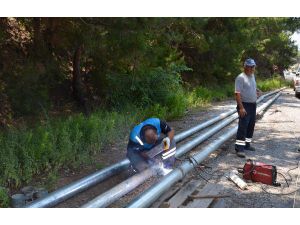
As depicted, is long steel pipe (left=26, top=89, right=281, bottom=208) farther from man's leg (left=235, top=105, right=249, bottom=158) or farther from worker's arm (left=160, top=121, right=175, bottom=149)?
man's leg (left=235, top=105, right=249, bottom=158)

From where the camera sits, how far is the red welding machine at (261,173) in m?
5.43

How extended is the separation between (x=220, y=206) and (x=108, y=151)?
10.1 feet

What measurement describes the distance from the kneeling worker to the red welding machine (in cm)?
112

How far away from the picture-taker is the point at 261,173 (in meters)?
5.48

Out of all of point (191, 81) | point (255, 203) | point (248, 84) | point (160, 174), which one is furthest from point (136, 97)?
point (191, 81)

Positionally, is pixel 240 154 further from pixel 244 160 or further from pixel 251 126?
pixel 251 126

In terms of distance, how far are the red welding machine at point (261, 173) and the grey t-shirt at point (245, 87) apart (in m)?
1.65

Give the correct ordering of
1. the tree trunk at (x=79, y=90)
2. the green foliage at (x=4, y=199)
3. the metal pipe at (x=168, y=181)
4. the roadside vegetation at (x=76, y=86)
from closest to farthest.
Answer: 1. the metal pipe at (x=168, y=181)
2. the green foliage at (x=4, y=199)
3. the roadside vegetation at (x=76, y=86)
4. the tree trunk at (x=79, y=90)

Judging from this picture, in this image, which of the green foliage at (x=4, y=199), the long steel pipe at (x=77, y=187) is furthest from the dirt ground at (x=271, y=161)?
the green foliage at (x=4, y=199)

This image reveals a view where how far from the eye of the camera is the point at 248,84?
687cm

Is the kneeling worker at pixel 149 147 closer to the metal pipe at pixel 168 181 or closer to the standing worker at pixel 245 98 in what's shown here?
the metal pipe at pixel 168 181
